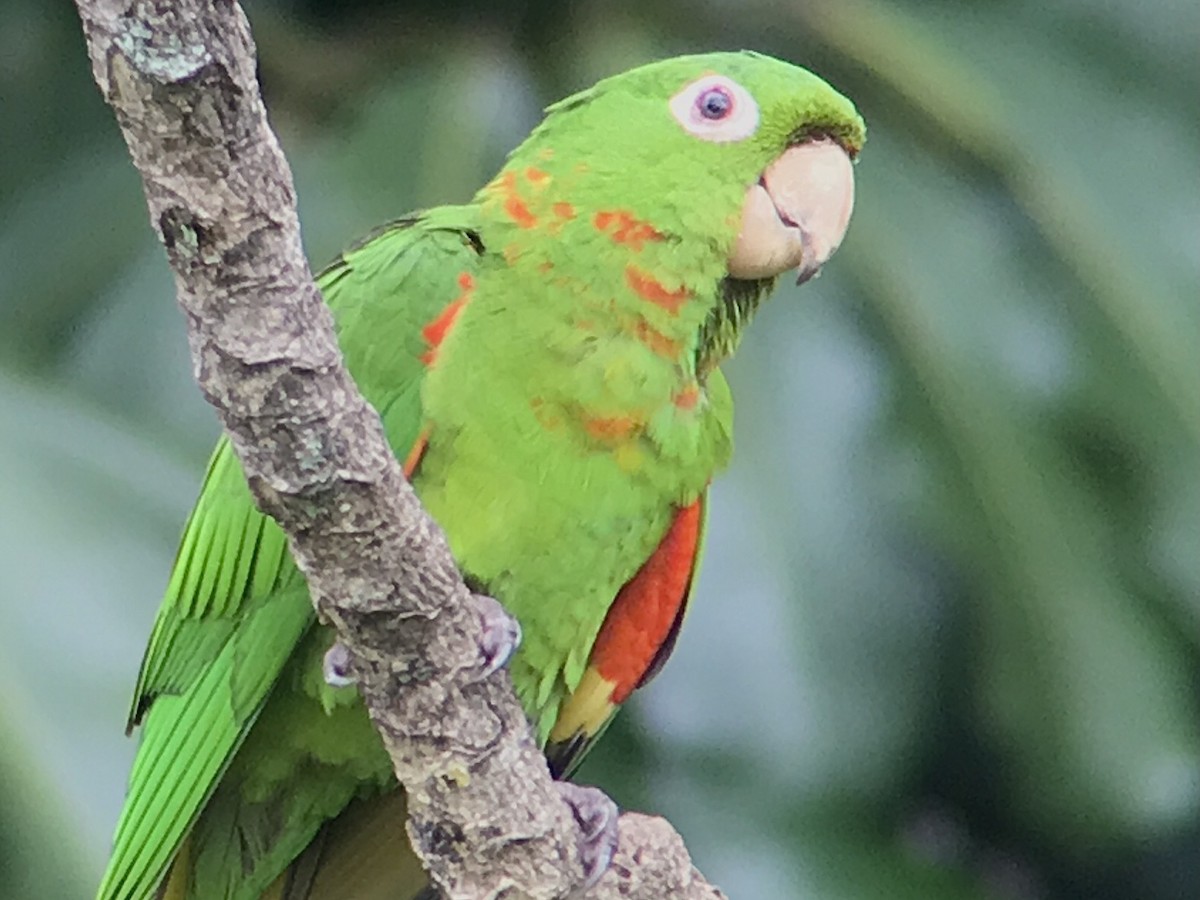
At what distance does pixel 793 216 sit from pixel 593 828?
33 centimetres

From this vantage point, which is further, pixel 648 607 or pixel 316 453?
pixel 648 607

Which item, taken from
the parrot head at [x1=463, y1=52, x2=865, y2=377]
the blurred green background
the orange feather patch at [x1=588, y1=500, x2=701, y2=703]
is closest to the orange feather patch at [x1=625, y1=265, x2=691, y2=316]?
the parrot head at [x1=463, y1=52, x2=865, y2=377]

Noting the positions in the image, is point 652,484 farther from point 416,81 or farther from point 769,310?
point 416,81

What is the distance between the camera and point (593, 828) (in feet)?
2.54

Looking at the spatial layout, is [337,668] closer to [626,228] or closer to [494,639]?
[494,639]

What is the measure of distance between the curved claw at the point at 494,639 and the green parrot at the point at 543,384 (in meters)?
0.10

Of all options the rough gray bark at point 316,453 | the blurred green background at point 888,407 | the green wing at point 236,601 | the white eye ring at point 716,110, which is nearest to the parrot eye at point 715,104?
the white eye ring at point 716,110

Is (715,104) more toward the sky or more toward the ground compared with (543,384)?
more toward the sky

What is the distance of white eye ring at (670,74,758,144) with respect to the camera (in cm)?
81

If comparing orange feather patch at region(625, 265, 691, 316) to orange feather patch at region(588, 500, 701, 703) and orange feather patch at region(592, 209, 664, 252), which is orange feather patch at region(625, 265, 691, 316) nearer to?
orange feather patch at region(592, 209, 664, 252)

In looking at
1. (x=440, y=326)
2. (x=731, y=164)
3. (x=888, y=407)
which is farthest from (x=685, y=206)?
(x=888, y=407)

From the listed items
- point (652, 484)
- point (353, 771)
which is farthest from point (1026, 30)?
point (353, 771)

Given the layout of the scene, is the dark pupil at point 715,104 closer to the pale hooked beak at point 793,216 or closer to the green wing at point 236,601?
the pale hooked beak at point 793,216

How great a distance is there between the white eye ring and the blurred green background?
626 mm
